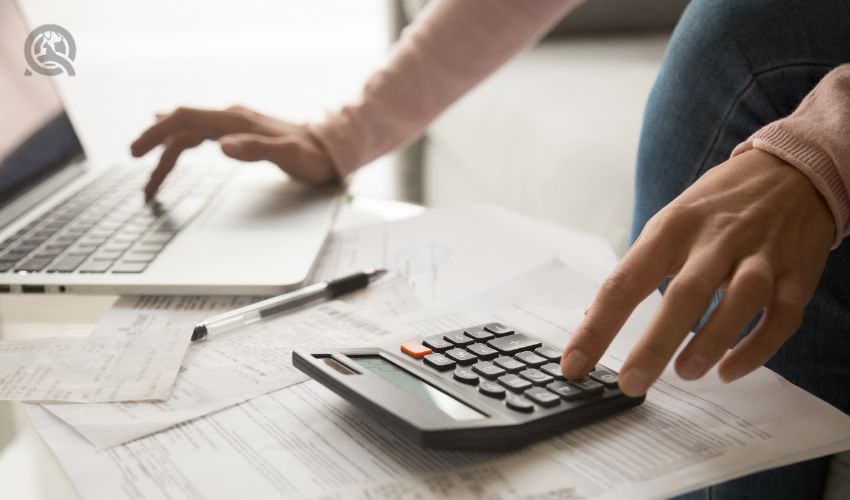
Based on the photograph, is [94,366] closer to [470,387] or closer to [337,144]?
[470,387]

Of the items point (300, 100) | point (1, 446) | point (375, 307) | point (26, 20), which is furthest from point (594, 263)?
point (300, 100)

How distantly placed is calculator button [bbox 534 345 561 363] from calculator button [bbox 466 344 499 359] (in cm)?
2

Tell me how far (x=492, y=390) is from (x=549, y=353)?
52 millimetres

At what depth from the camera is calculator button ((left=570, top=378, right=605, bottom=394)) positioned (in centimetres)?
36

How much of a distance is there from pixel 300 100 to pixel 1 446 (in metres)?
1.32

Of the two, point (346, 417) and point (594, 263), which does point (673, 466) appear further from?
point (594, 263)

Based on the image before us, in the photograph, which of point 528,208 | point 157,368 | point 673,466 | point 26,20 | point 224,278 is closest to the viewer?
point 673,466

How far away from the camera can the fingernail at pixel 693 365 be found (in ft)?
1.14

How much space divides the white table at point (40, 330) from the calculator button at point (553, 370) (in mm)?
218

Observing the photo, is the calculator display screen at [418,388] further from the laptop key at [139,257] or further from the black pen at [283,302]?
the laptop key at [139,257]

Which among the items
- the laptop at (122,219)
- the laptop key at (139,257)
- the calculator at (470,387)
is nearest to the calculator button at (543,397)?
the calculator at (470,387)

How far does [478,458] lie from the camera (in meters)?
0.33

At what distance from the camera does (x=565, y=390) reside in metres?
0.36

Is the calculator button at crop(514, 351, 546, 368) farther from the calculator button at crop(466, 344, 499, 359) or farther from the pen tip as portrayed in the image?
the pen tip
